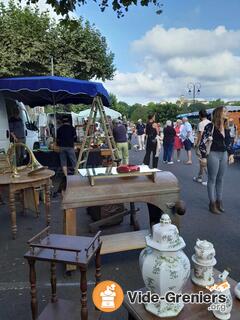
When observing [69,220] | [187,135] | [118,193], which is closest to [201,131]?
[118,193]

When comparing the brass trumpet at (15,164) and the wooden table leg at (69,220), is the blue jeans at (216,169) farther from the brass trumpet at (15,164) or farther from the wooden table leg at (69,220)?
the wooden table leg at (69,220)

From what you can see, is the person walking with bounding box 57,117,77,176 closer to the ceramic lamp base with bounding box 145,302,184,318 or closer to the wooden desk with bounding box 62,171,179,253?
the wooden desk with bounding box 62,171,179,253

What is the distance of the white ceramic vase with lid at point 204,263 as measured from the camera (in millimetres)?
2217

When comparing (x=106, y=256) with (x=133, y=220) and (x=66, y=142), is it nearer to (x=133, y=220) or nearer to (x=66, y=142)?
(x=133, y=220)

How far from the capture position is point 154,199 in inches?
138

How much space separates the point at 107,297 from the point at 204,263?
79cm

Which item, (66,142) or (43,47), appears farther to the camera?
(43,47)

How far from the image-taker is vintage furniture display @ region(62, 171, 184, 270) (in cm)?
325

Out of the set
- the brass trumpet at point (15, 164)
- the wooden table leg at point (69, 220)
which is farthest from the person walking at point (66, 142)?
the wooden table leg at point (69, 220)

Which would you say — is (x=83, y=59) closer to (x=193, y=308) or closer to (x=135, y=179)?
(x=135, y=179)

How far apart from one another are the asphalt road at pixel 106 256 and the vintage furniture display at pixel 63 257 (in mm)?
598

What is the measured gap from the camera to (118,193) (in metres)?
3.36

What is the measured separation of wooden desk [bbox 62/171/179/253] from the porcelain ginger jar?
137 centimetres

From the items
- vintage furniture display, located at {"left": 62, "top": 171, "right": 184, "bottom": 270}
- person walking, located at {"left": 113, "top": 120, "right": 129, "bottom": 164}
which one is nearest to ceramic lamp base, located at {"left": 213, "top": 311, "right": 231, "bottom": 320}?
vintage furniture display, located at {"left": 62, "top": 171, "right": 184, "bottom": 270}
